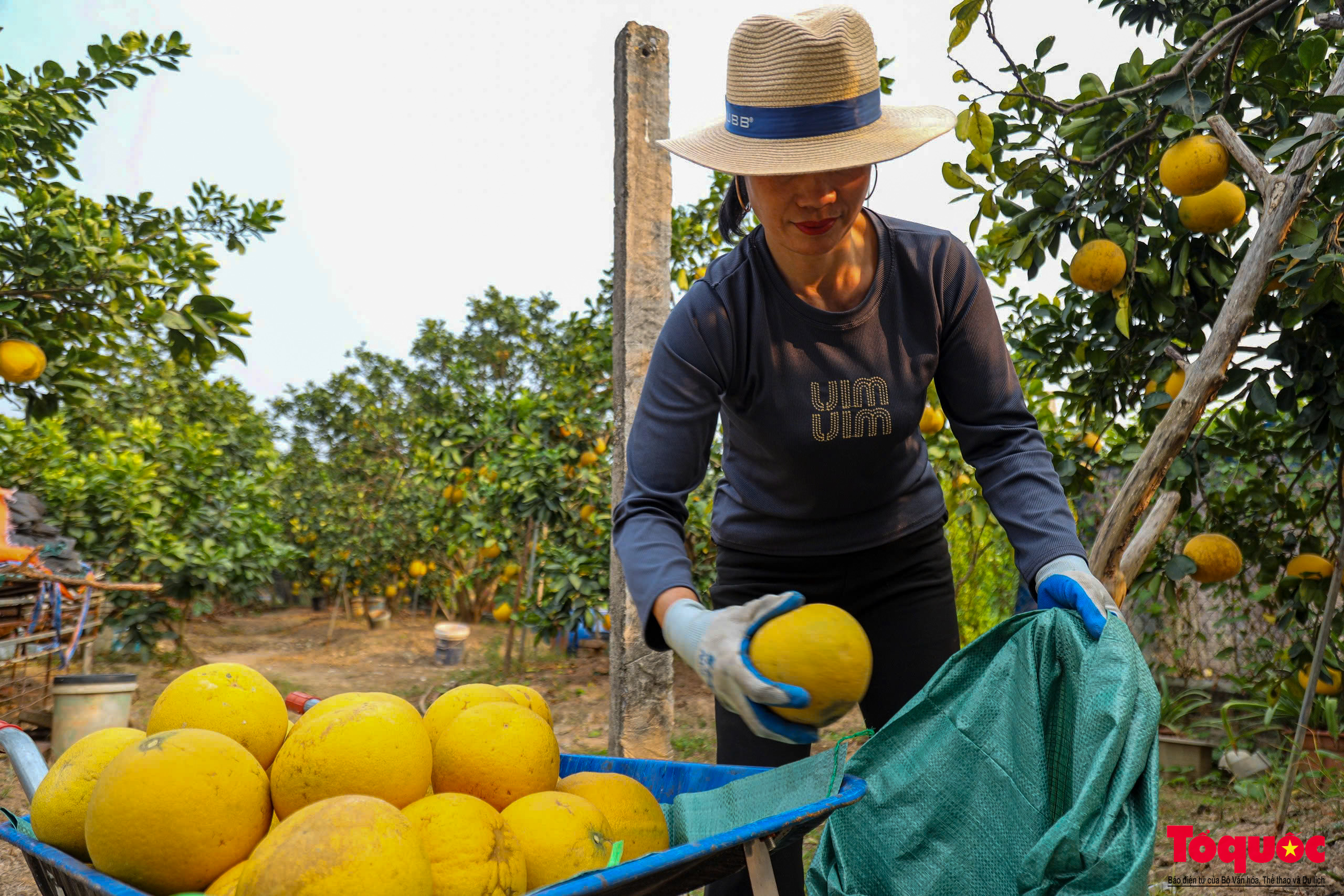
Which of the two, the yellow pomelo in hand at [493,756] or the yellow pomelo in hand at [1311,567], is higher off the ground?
Answer: the yellow pomelo in hand at [1311,567]

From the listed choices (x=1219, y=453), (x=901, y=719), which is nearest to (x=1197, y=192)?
(x=1219, y=453)

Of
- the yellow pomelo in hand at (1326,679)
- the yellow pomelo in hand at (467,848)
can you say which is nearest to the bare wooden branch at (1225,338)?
the yellow pomelo in hand at (1326,679)

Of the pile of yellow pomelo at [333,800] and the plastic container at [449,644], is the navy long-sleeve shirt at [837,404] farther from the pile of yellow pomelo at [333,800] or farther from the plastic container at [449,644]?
the plastic container at [449,644]

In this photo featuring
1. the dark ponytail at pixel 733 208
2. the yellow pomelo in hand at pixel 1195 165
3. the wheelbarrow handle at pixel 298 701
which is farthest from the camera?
the yellow pomelo in hand at pixel 1195 165

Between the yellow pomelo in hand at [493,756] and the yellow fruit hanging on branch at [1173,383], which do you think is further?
the yellow fruit hanging on branch at [1173,383]

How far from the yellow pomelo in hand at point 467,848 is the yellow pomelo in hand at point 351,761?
5cm

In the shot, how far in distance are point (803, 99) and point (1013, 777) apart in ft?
3.49

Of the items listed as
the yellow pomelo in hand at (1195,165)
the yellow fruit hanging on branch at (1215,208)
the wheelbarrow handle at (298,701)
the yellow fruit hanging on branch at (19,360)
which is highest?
the yellow pomelo in hand at (1195,165)

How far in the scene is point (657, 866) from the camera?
96cm

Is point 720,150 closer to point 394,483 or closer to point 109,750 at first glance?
point 109,750

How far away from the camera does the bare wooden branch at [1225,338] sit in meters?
2.31

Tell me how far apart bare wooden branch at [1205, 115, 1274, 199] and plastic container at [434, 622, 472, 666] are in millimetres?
7707

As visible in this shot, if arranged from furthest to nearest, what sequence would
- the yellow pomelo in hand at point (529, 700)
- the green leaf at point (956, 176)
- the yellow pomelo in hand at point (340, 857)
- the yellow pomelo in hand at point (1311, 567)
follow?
the yellow pomelo in hand at point (1311, 567) < the green leaf at point (956, 176) < the yellow pomelo in hand at point (529, 700) < the yellow pomelo in hand at point (340, 857)

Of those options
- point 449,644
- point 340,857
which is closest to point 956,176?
point 340,857
